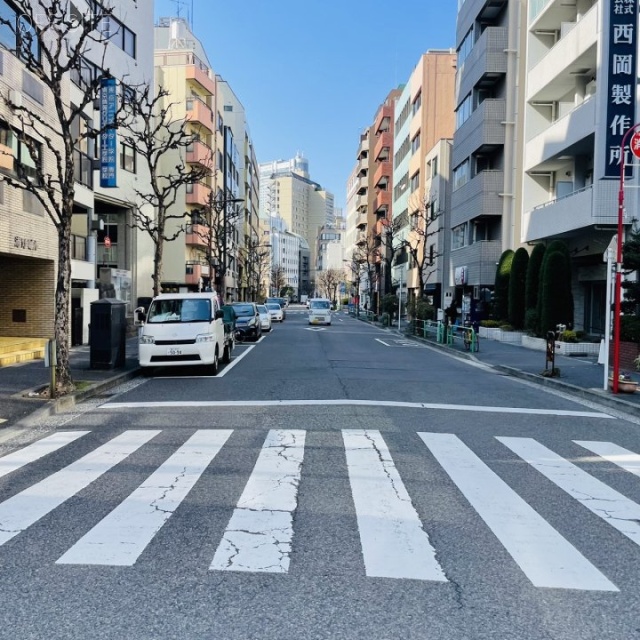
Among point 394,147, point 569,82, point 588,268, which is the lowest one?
point 588,268

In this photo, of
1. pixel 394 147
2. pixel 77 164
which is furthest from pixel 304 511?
pixel 394 147

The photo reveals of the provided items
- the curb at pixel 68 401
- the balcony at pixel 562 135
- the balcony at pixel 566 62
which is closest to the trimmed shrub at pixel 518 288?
the balcony at pixel 562 135

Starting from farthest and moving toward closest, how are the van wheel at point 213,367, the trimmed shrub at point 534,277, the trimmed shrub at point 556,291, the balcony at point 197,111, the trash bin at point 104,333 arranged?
the balcony at point 197,111 < the trimmed shrub at point 534,277 < the trimmed shrub at point 556,291 < the van wheel at point 213,367 < the trash bin at point 104,333

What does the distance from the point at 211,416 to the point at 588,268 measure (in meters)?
21.9

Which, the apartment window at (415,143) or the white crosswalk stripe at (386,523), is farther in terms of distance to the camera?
the apartment window at (415,143)

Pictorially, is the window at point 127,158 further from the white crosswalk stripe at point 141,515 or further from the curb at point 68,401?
the white crosswalk stripe at point 141,515

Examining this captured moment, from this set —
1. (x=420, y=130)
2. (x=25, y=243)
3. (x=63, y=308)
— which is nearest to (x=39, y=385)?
(x=63, y=308)

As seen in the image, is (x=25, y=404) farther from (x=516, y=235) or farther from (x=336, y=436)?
(x=516, y=235)

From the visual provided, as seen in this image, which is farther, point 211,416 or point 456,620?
point 211,416

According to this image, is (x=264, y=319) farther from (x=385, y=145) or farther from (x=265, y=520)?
(x=385, y=145)

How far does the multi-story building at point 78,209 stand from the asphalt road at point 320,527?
800cm

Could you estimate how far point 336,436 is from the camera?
8.06 m

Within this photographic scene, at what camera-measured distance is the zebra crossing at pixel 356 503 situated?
13.5 feet

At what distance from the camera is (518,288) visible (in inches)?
1134
